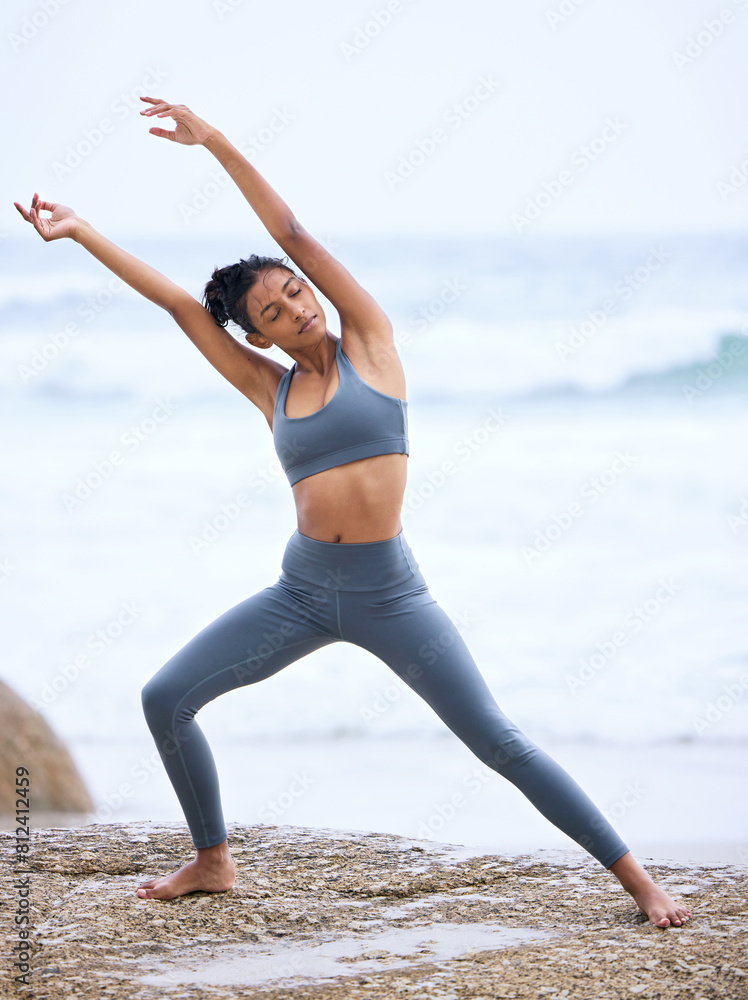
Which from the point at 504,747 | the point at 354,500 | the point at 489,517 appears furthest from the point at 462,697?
the point at 489,517

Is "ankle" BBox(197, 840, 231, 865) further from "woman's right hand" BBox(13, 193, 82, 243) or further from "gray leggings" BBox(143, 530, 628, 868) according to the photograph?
"woman's right hand" BBox(13, 193, 82, 243)

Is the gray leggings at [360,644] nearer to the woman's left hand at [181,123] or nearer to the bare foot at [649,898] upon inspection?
the bare foot at [649,898]

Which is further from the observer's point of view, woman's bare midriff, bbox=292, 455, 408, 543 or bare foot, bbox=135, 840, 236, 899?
bare foot, bbox=135, 840, 236, 899

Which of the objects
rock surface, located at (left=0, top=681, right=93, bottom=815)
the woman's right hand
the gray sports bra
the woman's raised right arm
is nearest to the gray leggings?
the gray sports bra

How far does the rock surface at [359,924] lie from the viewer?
201 centimetres

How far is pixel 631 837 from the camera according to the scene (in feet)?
14.9

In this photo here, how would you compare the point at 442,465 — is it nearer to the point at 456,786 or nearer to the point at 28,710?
the point at 456,786

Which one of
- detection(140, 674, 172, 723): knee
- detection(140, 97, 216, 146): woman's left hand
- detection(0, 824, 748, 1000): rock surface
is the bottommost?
detection(0, 824, 748, 1000): rock surface

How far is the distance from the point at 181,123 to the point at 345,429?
0.88 metres

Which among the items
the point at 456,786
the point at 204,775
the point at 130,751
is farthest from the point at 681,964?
the point at 130,751

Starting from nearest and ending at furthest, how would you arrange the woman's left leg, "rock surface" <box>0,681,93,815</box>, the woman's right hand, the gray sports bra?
the woman's left leg, the gray sports bra, the woman's right hand, "rock surface" <box>0,681,93,815</box>

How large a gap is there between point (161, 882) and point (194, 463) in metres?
9.64

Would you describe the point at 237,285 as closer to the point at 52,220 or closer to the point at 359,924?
the point at 52,220

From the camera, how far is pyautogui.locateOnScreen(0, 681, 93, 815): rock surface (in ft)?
13.2
